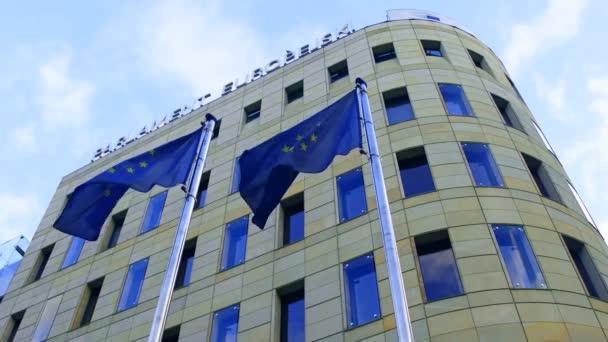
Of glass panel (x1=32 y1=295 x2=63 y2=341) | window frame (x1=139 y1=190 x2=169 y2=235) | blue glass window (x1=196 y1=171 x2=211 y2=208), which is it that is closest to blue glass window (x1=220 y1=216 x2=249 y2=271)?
blue glass window (x1=196 y1=171 x2=211 y2=208)

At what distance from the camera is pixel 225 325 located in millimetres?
24531

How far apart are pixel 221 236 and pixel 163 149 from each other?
29.5ft

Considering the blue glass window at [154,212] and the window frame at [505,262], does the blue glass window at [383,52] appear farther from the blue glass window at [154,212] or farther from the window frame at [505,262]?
the window frame at [505,262]

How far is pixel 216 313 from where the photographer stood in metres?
25.1

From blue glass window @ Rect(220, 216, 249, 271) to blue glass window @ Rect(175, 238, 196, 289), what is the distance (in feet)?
6.88

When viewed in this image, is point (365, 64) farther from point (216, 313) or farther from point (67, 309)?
point (67, 309)

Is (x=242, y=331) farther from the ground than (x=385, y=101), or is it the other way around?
(x=385, y=101)

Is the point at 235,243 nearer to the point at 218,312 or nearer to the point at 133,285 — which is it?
the point at 218,312

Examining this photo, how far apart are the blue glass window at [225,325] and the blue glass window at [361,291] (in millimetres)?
5042

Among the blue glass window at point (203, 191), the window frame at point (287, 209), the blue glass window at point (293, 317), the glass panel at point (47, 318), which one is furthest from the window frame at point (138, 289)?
the blue glass window at point (293, 317)

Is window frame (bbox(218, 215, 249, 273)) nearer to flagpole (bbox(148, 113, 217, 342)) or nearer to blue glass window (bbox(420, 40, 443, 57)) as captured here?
flagpole (bbox(148, 113, 217, 342))

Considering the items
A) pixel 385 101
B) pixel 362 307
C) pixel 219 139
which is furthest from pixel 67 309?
pixel 385 101

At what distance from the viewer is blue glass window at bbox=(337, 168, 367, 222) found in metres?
25.2

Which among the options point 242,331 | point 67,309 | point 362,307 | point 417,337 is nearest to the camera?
point 417,337
